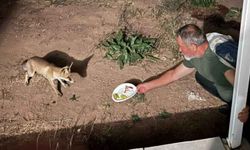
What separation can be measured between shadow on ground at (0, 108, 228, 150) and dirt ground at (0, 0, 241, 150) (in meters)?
0.03

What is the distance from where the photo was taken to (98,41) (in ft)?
17.1

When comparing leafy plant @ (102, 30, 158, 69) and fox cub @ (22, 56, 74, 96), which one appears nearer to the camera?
fox cub @ (22, 56, 74, 96)

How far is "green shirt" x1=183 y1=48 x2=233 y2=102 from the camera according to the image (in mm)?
3738

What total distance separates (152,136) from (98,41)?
1.69m

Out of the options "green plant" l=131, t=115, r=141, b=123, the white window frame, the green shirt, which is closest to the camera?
the white window frame

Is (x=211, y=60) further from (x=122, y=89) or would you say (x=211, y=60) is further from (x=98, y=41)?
(x=98, y=41)

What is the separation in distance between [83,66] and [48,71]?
23.2 inches

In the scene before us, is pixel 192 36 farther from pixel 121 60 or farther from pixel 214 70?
pixel 121 60

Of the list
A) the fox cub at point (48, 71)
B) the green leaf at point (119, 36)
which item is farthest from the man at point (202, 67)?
the green leaf at point (119, 36)

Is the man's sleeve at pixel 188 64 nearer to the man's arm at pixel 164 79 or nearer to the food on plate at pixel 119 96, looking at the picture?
the man's arm at pixel 164 79

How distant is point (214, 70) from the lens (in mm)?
3801

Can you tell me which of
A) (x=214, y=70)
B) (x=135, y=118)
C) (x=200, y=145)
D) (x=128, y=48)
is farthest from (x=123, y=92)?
(x=200, y=145)

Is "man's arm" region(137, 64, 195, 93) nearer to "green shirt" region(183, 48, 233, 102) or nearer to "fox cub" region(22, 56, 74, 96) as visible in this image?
"green shirt" region(183, 48, 233, 102)

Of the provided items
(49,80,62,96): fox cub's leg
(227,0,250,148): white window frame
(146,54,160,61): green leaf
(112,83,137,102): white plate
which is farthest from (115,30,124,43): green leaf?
(227,0,250,148): white window frame
